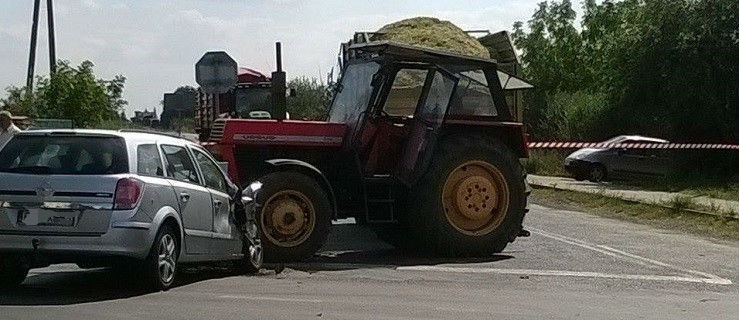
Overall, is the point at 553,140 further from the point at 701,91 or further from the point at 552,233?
the point at 552,233

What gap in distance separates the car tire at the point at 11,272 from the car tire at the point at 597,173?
24.9m

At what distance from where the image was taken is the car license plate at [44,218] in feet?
34.8

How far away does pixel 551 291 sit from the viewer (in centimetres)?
1216

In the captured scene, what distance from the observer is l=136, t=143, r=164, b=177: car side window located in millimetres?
11109

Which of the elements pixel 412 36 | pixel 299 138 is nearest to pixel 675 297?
pixel 299 138

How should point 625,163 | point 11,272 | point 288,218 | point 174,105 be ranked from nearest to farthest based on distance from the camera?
point 11,272 < point 288,218 < point 625,163 < point 174,105

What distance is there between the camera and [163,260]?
11.1 meters

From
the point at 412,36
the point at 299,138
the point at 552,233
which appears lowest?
the point at 552,233

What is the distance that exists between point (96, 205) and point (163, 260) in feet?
2.84

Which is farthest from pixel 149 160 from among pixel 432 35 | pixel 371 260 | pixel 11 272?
pixel 432 35

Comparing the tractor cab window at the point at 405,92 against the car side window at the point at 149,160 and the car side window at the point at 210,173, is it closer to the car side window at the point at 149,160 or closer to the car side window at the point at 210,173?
the car side window at the point at 210,173

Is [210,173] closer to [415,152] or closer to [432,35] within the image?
[415,152]

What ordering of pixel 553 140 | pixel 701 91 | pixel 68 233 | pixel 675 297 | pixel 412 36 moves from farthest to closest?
1. pixel 553 140
2. pixel 701 91
3. pixel 412 36
4. pixel 675 297
5. pixel 68 233

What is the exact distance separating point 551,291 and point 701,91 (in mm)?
24222
